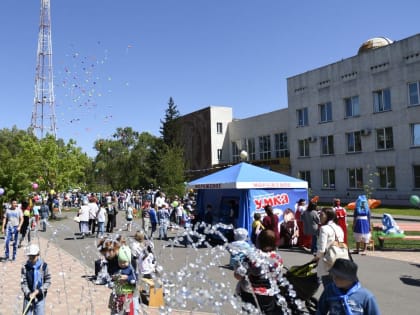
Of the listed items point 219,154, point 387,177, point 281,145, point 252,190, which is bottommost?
point 252,190

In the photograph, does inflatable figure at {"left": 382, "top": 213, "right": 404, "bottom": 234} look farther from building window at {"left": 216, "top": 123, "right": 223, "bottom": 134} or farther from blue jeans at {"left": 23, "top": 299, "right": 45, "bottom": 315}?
building window at {"left": 216, "top": 123, "right": 223, "bottom": 134}

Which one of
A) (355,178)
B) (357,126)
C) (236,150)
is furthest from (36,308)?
(236,150)

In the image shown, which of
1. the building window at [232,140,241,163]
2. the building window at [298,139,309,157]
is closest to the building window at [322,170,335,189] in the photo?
the building window at [298,139,309,157]

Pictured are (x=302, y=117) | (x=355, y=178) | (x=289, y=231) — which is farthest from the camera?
(x=302, y=117)

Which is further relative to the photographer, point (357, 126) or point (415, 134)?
point (357, 126)

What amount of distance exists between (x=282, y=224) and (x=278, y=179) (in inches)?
66.0

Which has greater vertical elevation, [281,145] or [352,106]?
[352,106]

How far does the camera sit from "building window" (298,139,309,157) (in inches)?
1679

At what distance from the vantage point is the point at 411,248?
13.8m

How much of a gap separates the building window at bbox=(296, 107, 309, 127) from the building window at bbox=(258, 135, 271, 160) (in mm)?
6887

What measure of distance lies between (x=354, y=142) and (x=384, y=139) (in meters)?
3.24

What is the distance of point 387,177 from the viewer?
33469mm

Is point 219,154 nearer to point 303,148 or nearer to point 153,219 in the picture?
point 303,148

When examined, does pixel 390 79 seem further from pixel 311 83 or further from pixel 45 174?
pixel 45 174
